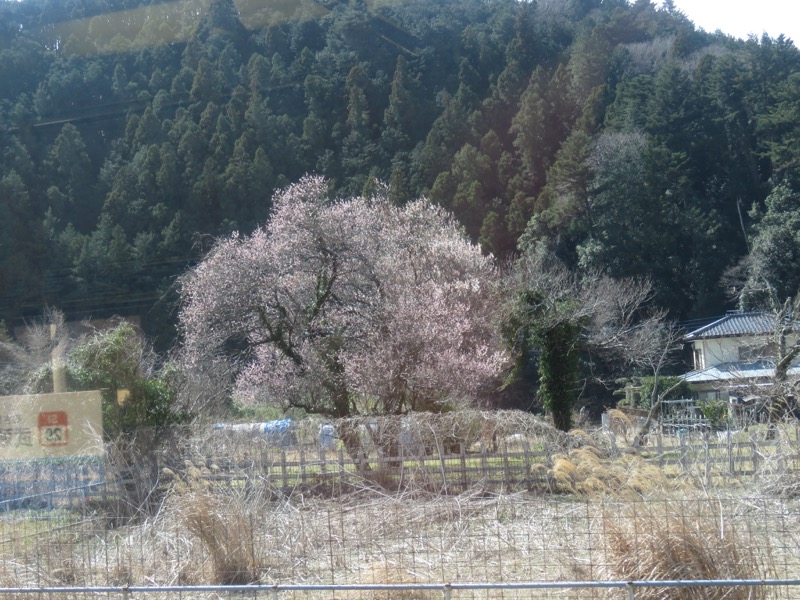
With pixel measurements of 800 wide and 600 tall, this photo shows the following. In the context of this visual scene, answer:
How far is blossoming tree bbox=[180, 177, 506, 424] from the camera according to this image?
15938 mm

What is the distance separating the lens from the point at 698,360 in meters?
32.2

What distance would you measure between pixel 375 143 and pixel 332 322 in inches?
1002

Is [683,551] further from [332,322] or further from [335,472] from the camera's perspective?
[332,322]

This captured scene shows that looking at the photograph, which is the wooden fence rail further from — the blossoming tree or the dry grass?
the dry grass

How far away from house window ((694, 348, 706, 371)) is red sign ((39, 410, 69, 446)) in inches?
971

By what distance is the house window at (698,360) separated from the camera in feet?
103

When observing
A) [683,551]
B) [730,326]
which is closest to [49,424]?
[683,551]

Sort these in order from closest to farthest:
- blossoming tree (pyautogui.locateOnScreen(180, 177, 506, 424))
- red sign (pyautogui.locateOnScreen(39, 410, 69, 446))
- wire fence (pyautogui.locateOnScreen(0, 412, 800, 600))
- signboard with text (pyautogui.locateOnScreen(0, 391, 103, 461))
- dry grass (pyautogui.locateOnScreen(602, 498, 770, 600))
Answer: dry grass (pyautogui.locateOnScreen(602, 498, 770, 600))
wire fence (pyautogui.locateOnScreen(0, 412, 800, 600))
signboard with text (pyautogui.locateOnScreen(0, 391, 103, 461))
red sign (pyautogui.locateOnScreen(39, 410, 69, 446))
blossoming tree (pyautogui.locateOnScreen(180, 177, 506, 424))

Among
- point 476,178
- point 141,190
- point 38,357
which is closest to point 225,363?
point 38,357

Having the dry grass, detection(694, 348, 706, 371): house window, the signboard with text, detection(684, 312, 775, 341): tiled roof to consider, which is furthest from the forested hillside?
the dry grass

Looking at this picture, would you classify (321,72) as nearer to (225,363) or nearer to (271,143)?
(271,143)

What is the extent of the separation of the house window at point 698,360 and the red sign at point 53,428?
2466 cm

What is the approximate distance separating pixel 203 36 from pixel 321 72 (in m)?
7.75

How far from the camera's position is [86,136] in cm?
3681
